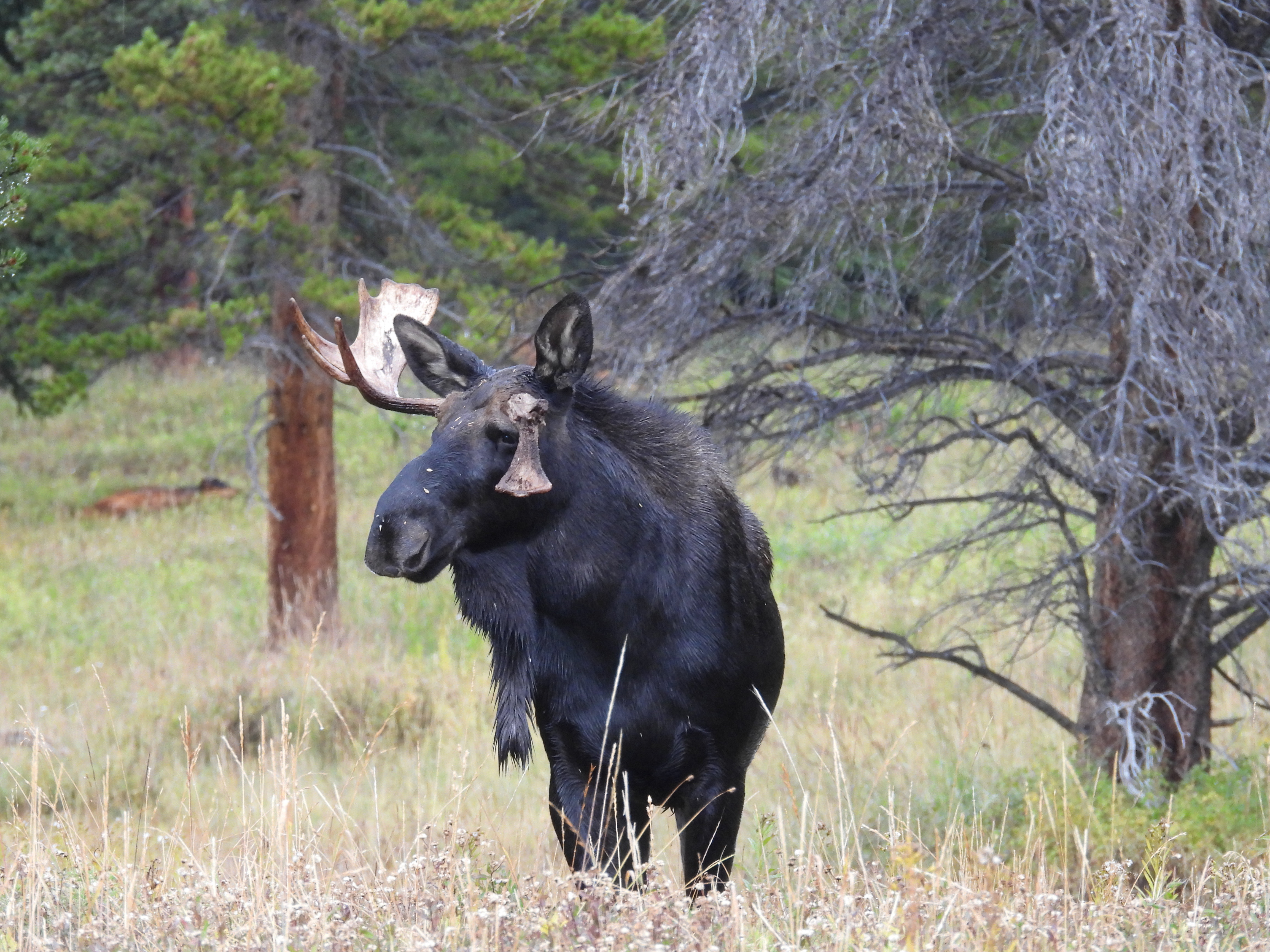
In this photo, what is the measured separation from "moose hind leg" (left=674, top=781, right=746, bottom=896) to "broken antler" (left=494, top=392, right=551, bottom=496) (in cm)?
107

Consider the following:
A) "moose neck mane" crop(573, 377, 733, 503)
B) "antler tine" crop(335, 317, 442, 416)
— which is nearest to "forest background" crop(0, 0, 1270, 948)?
"moose neck mane" crop(573, 377, 733, 503)

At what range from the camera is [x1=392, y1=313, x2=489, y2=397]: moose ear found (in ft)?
13.7

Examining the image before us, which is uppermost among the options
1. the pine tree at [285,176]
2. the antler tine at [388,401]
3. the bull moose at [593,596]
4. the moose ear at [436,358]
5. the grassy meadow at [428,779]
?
the pine tree at [285,176]

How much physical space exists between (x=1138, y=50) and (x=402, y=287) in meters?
3.06

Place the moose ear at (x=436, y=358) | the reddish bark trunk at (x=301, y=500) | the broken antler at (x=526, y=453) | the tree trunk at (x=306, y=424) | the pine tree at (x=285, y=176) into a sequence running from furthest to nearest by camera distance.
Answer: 1. the reddish bark trunk at (x=301, y=500)
2. the tree trunk at (x=306, y=424)
3. the pine tree at (x=285, y=176)
4. the moose ear at (x=436, y=358)
5. the broken antler at (x=526, y=453)

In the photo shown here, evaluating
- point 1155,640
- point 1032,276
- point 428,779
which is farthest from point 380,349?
point 428,779

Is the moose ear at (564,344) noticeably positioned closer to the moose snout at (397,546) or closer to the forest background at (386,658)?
the moose snout at (397,546)

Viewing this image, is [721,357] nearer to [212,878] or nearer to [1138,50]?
[1138,50]

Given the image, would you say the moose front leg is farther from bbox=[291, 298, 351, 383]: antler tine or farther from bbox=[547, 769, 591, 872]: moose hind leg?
bbox=[291, 298, 351, 383]: antler tine

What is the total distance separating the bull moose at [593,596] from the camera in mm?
3990

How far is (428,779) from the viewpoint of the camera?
8.70m

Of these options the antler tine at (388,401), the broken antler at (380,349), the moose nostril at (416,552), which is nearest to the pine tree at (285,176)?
the broken antler at (380,349)

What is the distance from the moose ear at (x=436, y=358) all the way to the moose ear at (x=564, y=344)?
22 cm

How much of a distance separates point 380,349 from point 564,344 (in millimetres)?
799
